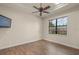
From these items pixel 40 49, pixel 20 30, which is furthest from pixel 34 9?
pixel 40 49

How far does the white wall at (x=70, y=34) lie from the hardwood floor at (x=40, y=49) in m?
0.12

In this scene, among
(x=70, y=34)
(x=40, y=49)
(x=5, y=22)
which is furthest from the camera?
(x=70, y=34)

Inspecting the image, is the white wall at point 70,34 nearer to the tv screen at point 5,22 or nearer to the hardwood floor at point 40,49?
the hardwood floor at point 40,49

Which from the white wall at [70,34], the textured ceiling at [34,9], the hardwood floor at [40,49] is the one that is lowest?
the hardwood floor at [40,49]

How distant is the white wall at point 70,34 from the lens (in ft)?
7.42

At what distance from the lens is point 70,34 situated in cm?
239

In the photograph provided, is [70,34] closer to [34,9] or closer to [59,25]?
[59,25]

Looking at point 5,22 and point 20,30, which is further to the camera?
point 20,30

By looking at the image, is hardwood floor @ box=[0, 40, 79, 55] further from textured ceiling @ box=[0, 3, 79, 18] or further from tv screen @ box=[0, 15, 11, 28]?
textured ceiling @ box=[0, 3, 79, 18]

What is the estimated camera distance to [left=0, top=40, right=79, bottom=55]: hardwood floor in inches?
83.5

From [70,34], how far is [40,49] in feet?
2.71

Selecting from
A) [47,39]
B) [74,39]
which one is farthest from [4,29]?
[74,39]

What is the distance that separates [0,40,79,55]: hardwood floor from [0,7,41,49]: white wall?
11 centimetres

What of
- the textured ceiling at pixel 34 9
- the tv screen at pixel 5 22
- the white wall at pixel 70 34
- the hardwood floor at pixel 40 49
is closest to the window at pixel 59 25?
the white wall at pixel 70 34
